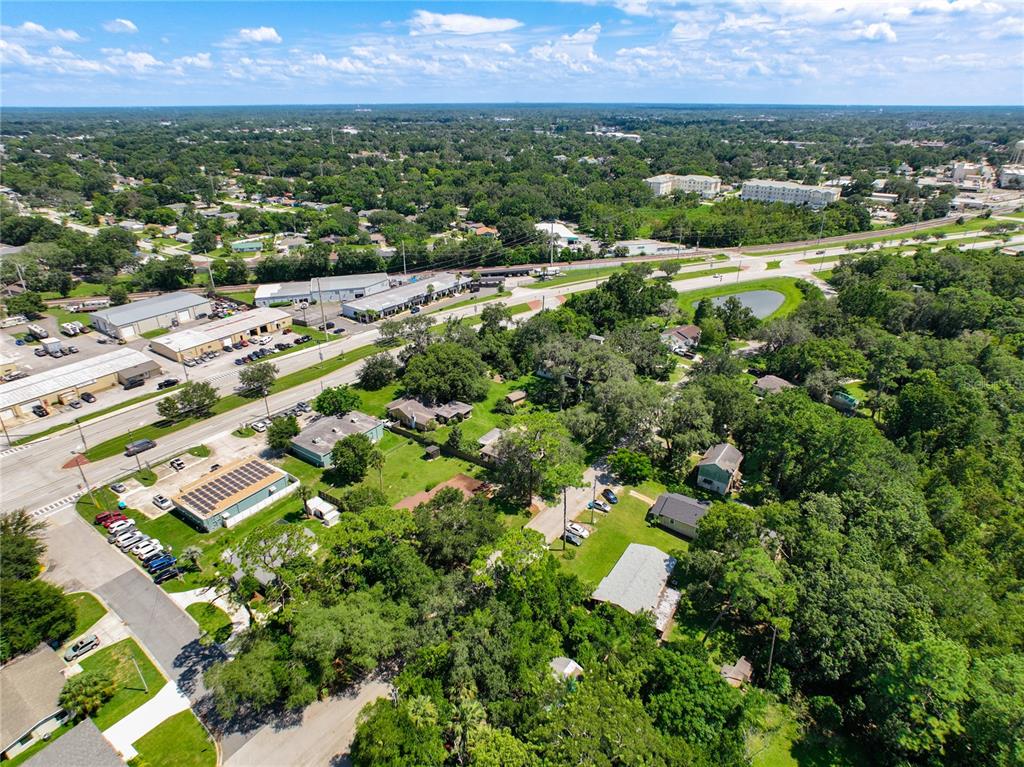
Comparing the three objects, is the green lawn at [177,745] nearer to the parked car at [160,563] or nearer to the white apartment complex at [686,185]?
the parked car at [160,563]

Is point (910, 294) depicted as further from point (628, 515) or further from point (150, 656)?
point (150, 656)

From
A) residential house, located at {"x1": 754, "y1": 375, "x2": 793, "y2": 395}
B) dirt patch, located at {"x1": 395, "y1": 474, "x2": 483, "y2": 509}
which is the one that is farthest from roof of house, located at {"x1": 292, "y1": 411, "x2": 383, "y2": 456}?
residential house, located at {"x1": 754, "y1": 375, "x2": 793, "y2": 395}

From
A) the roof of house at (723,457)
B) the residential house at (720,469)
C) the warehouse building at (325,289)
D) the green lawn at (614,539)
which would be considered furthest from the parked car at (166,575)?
the warehouse building at (325,289)

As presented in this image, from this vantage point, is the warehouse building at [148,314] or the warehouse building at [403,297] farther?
the warehouse building at [403,297]

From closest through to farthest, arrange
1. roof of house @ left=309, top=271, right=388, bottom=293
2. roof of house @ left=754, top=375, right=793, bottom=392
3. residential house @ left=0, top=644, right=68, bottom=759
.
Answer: residential house @ left=0, top=644, right=68, bottom=759
roof of house @ left=754, top=375, right=793, bottom=392
roof of house @ left=309, top=271, right=388, bottom=293

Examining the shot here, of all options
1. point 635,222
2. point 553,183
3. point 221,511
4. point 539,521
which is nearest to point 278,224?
point 553,183

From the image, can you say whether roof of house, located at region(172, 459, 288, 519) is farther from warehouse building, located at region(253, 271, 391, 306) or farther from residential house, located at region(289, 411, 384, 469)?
warehouse building, located at region(253, 271, 391, 306)

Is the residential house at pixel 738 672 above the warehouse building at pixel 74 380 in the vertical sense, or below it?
below
